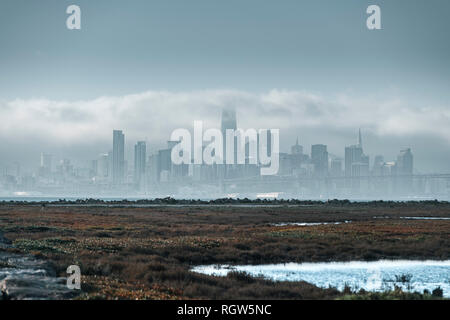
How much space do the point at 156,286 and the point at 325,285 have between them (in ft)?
28.0

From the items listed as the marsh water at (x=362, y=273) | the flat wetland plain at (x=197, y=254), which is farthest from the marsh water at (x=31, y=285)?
the marsh water at (x=362, y=273)

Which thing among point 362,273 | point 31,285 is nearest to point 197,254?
point 362,273

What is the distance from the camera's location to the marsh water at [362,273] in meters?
25.2

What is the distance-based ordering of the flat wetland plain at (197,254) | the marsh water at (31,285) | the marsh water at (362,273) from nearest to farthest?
1. the marsh water at (31,285)
2. the flat wetland plain at (197,254)
3. the marsh water at (362,273)

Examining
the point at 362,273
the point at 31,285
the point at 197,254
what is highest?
the point at 31,285

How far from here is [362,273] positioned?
1152 inches

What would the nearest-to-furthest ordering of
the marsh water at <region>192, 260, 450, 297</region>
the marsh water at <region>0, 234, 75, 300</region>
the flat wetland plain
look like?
the marsh water at <region>0, 234, 75, 300</region> < the flat wetland plain < the marsh water at <region>192, 260, 450, 297</region>

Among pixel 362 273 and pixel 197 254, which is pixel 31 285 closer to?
pixel 197 254

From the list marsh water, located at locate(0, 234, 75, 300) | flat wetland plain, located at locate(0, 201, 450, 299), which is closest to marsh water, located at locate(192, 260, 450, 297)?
flat wetland plain, located at locate(0, 201, 450, 299)

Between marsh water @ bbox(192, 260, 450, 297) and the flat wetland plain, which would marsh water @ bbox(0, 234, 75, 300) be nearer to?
the flat wetland plain

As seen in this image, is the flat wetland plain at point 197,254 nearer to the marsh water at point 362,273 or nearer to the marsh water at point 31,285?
the marsh water at point 31,285

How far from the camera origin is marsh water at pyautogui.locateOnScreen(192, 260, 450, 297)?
25156 mm
